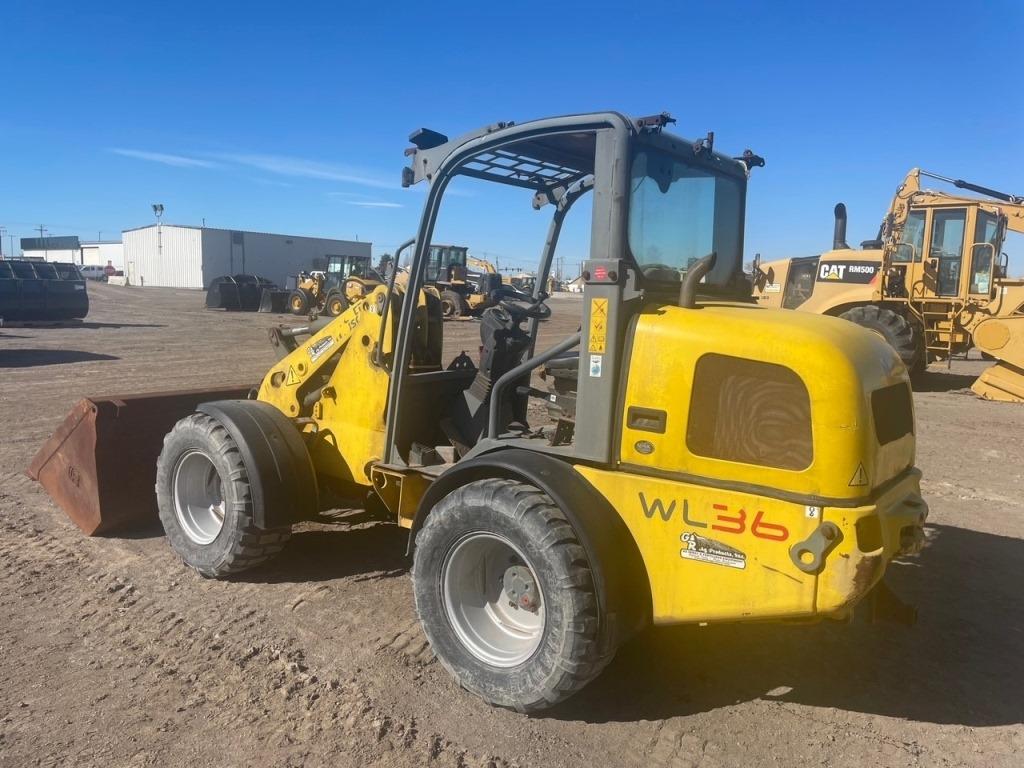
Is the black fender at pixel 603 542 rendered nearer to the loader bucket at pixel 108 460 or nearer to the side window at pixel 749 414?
the side window at pixel 749 414

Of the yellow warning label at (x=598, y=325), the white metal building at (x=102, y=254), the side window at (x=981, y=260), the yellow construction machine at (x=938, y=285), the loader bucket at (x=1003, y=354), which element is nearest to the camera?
the yellow warning label at (x=598, y=325)

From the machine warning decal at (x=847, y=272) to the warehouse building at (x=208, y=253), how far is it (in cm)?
4758

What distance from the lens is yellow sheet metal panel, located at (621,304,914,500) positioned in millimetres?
2721

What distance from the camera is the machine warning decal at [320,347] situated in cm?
452

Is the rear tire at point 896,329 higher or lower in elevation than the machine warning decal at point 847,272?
lower

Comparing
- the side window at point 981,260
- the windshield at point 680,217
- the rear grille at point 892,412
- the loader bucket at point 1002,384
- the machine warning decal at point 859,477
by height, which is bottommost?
the loader bucket at point 1002,384

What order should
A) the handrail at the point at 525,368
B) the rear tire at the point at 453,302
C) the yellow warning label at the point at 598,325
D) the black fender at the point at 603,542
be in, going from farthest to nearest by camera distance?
the rear tire at the point at 453,302
the handrail at the point at 525,368
the yellow warning label at the point at 598,325
the black fender at the point at 603,542

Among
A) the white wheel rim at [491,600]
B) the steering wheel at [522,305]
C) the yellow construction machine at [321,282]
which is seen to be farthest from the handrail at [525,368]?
the yellow construction machine at [321,282]

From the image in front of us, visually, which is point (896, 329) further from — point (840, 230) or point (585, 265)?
point (585, 265)

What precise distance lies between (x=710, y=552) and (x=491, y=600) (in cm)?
115

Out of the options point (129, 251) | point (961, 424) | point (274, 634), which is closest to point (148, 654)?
point (274, 634)

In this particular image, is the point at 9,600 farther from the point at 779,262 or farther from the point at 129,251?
the point at 129,251

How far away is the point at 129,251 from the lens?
65.6m

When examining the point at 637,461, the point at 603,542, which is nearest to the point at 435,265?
the point at 637,461
